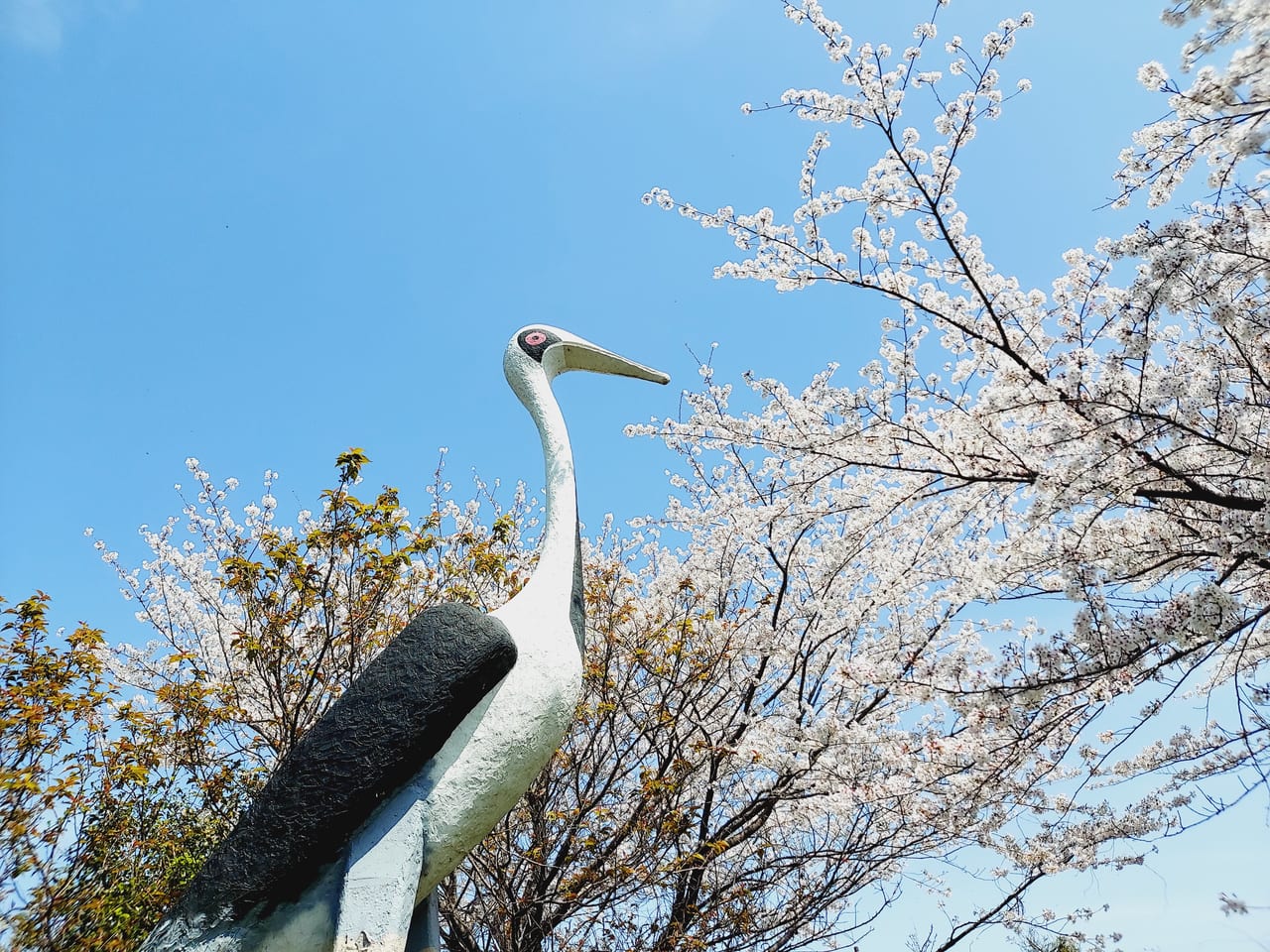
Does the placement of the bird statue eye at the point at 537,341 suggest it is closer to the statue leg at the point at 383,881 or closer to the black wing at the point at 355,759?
the black wing at the point at 355,759

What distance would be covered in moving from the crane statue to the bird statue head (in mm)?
1340

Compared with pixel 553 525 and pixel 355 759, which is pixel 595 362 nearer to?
pixel 553 525

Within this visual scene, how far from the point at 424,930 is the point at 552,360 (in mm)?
2444

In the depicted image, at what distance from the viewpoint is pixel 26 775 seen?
4039mm

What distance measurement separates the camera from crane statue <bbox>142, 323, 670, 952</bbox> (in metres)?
2.66

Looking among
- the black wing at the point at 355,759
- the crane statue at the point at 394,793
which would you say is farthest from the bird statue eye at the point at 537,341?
the black wing at the point at 355,759

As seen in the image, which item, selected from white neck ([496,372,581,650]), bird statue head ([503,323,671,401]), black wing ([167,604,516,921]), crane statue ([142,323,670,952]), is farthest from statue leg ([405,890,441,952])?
bird statue head ([503,323,671,401])

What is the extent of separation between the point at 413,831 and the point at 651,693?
415 cm

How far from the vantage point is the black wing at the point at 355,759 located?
2664 mm

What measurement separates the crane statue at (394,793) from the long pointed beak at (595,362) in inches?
62.1

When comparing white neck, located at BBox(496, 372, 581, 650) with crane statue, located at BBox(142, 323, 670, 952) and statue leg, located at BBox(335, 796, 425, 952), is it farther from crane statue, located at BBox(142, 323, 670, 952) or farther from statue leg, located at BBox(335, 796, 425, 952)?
statue leg, located at BBox(335, 796, 425, 952)

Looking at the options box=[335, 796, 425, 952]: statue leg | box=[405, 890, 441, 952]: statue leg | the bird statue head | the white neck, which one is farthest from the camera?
the bird statue head

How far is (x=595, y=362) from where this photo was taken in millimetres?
4426

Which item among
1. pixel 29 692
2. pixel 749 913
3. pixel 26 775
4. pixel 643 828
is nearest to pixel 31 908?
pixel 26 775
